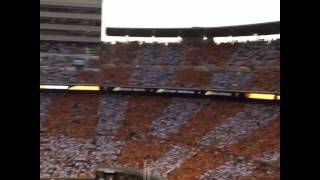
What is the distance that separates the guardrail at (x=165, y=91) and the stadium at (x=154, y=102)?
41 millimetres

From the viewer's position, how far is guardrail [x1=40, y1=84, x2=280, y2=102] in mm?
16384

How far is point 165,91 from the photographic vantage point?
60.4ft

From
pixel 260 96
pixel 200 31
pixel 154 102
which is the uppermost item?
pixel 200 31

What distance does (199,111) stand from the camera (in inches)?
676

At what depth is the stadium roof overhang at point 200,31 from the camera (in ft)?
63.2

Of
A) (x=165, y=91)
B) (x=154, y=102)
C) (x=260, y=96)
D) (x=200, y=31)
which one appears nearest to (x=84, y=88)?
(x=154, y=102)

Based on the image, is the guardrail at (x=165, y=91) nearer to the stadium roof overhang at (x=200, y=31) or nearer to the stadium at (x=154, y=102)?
the stadium at (x=154, y=102)

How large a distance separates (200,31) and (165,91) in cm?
408

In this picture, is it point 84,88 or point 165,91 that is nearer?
point 165,91

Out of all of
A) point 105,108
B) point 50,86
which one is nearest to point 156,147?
point 105,108

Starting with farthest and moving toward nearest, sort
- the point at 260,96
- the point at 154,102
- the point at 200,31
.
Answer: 1. the point at 200,31
2. the point at 154,102
3. the point at 260,96

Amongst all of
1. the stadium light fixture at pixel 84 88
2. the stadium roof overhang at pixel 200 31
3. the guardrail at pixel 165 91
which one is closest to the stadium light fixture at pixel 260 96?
the guardrail at pixel 165 91

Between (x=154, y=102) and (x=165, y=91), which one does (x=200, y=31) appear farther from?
(x=154, y=102)
